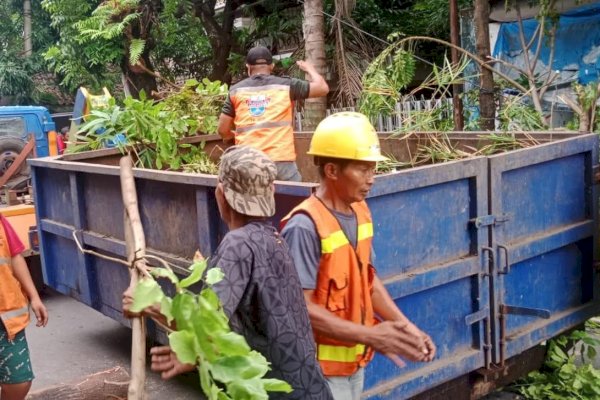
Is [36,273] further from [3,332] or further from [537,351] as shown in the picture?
[537,351]

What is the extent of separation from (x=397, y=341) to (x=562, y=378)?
2.02 m

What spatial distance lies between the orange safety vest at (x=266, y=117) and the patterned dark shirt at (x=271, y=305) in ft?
9.62

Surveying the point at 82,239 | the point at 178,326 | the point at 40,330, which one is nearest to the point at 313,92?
the point at 82,239

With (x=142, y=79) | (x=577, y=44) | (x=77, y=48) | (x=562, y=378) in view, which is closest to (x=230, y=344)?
(x=562, y=378)

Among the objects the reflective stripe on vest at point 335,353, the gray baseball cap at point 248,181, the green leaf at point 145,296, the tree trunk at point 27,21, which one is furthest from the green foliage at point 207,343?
the tree trunk at point 27,21

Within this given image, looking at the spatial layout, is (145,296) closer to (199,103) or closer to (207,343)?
(207,343)

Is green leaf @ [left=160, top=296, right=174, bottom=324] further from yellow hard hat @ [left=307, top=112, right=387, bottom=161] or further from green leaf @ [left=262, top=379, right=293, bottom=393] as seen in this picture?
yellow hard hat @ [left=307, top=112, right=387, bottom=161]

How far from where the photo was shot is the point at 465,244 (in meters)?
3.57

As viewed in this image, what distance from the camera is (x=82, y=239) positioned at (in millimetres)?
4879

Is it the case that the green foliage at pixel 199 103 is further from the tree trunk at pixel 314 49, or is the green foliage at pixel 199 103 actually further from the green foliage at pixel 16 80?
the green foliage at pixel 16 80

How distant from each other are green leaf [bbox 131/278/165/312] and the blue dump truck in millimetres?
1328

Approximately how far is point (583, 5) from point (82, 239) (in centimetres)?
744

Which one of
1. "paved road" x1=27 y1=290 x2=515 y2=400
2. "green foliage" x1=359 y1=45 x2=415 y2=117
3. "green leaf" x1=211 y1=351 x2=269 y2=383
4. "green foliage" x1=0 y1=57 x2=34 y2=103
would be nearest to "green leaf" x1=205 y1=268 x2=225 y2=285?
"green leaf" x1=211 y1=351 x2=269 y2=383

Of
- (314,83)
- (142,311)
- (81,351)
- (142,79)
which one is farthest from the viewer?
(142,79)
